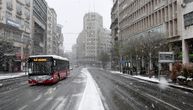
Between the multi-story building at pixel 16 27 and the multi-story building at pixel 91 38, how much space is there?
44.4 meters

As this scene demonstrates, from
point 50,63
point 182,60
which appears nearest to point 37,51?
point 182,60

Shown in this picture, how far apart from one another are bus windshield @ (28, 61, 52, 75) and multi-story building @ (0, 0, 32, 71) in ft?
108

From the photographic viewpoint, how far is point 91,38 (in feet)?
495

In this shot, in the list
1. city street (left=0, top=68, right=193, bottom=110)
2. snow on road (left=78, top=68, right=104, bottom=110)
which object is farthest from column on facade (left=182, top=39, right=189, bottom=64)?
snow on road (left=78, top=68, right=104, bottom=110)

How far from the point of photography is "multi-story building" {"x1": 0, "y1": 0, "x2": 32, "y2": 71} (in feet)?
232

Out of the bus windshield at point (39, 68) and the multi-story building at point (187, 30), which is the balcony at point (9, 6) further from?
the bus windshield at point (39, 68)

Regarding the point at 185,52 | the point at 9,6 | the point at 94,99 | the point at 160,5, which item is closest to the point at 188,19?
the point at 185,52

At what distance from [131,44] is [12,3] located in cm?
3284

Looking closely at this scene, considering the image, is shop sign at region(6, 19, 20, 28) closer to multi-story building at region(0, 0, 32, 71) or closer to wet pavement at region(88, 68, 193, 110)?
multi-story building at region(0, 0, 32, 71)

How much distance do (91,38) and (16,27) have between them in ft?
244

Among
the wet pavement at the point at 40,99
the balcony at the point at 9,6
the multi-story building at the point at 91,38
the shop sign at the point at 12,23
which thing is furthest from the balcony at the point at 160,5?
the multi-story building at the point at 91,38

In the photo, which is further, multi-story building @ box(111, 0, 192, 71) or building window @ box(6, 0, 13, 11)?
building window @ box(6, 0, 13, 11)

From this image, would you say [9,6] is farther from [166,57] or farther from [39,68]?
[39,68]

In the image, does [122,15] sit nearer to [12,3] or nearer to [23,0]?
[23,0]
